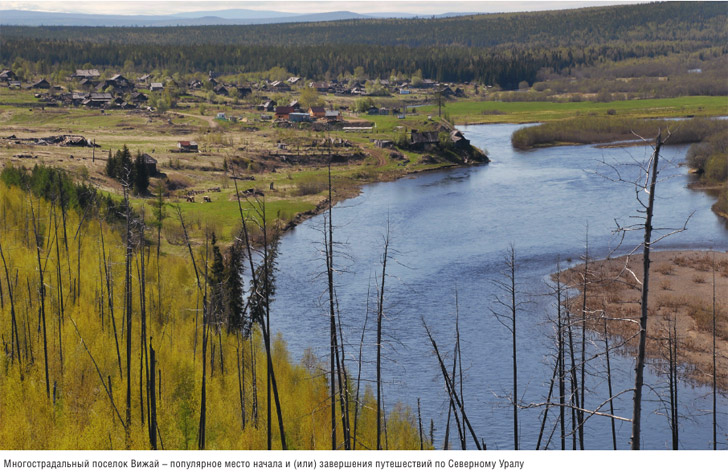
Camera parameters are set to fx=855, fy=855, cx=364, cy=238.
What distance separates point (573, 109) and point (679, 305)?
109 metres

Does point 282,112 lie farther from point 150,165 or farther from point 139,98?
point 150,165

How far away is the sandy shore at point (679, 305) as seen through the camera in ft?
138

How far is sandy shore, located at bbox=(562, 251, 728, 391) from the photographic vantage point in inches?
1652

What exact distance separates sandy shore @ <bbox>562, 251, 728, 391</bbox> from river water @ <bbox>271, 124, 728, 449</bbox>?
1.96 metres

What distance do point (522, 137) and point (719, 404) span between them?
282 ft

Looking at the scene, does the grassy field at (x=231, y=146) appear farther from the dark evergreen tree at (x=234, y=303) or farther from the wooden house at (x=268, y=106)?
the dark evergreen tree at (x=234, y=303)

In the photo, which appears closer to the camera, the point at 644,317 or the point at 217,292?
the point at 644,317

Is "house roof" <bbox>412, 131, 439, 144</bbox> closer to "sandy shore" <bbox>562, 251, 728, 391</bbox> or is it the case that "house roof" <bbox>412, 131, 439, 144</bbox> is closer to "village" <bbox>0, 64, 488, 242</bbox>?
"village" <bbox>0, 64, 488, 242</bbox>

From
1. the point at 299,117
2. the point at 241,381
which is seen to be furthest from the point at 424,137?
the point at 241,381

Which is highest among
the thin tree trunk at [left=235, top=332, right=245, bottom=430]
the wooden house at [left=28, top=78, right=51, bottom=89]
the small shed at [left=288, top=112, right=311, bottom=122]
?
the wooden house at [left=28, top=78, right=51, bottom=89]

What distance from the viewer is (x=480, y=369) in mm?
40219

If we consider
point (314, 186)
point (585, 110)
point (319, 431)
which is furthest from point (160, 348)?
point (585, 110)

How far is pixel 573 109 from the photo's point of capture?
154 m

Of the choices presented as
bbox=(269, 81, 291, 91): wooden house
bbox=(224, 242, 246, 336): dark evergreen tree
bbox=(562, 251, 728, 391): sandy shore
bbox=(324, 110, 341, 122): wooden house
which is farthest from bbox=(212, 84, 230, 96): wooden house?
bbox=(224, 242, 246, 336): dark evergreen tree
